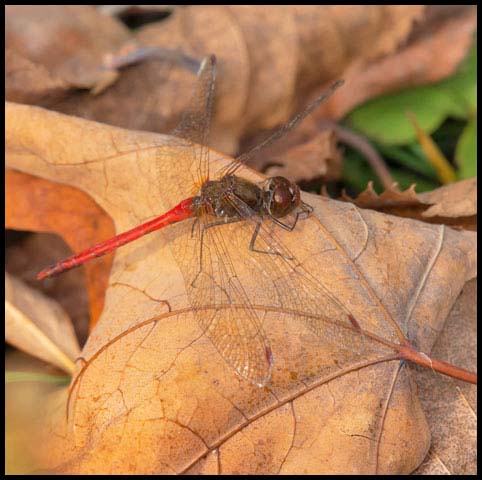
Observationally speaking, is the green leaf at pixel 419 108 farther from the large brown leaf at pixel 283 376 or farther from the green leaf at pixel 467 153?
the large brown leaf at pixel 283 376

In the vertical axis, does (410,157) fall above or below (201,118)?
above

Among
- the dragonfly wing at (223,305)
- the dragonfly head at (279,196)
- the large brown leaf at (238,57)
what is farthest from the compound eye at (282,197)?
the large brown leaf at (238,57)

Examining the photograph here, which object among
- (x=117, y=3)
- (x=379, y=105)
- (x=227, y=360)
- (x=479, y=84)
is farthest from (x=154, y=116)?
(x=479, y=84)

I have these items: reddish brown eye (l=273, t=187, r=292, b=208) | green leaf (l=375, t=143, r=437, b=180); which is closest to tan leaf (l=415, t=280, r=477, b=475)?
reddish brown eye (l=273, t=187, r=292, b=208)

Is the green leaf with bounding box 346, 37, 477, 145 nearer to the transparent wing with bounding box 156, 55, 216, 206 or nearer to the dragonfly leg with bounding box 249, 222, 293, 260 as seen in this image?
the transparent wing with bounding box 156, 55, 216, 206

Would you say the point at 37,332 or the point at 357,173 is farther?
the point at 357,173

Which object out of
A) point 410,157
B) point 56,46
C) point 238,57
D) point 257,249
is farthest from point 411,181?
point 56,46

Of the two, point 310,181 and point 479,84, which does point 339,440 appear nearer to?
point 310,181

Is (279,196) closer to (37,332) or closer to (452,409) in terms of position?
(452,409)
